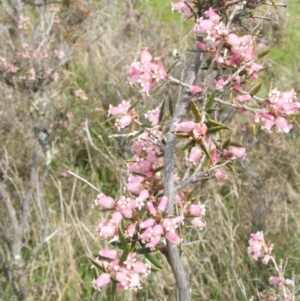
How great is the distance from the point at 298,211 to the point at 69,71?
2564mm

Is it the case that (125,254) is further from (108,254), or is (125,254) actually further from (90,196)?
(90,196)

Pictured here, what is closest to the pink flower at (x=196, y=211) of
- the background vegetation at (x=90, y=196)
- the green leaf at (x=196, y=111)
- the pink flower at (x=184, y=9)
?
the green leaf at (x=196, y=111)

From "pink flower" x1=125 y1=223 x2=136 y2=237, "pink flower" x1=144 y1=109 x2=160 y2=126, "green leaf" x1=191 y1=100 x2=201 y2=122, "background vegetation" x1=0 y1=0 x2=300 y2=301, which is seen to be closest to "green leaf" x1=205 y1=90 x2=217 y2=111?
"green leaf" x1=191 y1=100 x2=201 y2=122

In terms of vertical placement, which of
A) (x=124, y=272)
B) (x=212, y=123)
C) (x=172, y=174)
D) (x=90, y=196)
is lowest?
(x=90, y=196)

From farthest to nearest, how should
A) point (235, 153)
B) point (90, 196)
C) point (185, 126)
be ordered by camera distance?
point (90, 196)
point (235, 153)
point (185, 126)

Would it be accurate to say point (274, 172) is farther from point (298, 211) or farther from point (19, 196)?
point (19, 196)

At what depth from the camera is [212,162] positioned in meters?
1.09

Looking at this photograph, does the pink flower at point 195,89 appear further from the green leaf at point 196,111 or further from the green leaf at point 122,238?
the green leaf at point 122,238

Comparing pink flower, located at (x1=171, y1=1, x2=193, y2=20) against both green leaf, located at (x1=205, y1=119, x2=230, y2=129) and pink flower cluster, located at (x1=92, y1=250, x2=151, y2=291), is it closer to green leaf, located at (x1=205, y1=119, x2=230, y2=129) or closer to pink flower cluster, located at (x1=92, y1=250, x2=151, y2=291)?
green leaf, located at (x1=205, y1=119, x2=230, y2=129)

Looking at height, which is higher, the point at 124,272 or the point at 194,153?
the point at 194,153

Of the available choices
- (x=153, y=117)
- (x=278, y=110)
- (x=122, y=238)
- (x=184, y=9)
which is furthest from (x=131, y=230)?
(x=184, y=9)

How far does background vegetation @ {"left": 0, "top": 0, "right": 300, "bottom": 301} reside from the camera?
9.42 ft

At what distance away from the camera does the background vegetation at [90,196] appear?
9.42 ft

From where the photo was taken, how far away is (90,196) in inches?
141
